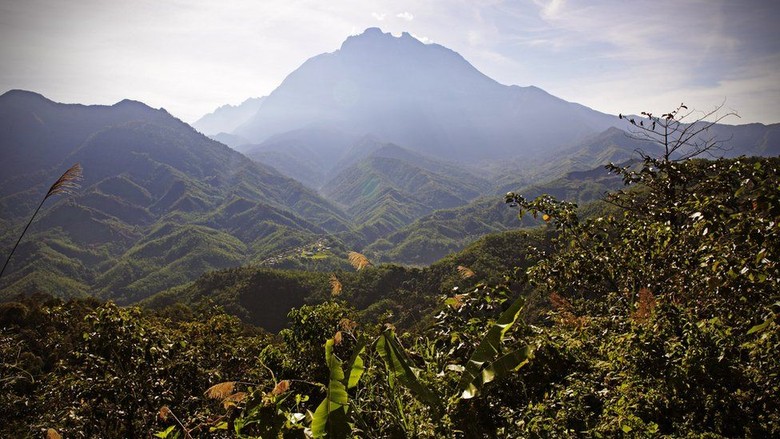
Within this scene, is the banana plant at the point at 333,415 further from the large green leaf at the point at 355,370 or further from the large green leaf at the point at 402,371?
the large green leaf at the point at 402,371

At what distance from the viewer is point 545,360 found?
2963 mm

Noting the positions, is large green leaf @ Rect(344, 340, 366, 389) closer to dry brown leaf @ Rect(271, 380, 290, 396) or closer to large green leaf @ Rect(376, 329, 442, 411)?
large green leaf @ Rect(376, 329, 442, 411)

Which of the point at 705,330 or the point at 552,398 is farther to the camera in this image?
the point at 705,330

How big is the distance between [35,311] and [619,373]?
23.0 metres

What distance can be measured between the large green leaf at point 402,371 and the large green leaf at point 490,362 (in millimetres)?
188

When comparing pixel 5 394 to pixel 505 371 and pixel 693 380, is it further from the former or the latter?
pixel 693 380

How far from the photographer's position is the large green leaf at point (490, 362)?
230cm

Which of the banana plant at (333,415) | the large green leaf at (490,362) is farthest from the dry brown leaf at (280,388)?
the large green leaf at (490,362)

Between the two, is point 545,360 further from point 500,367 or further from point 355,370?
point 355,370

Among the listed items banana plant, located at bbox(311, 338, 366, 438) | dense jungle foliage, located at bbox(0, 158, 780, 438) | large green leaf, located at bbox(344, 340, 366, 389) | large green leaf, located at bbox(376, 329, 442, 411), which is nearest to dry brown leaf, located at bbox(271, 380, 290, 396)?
dense jungle foliage, located at bbox(0, 158, 780, 438)

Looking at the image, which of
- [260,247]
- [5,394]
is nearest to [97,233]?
[260,247]

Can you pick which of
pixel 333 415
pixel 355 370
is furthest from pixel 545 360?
pixel 333 415

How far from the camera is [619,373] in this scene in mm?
2633

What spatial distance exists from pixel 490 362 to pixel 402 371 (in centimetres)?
54
